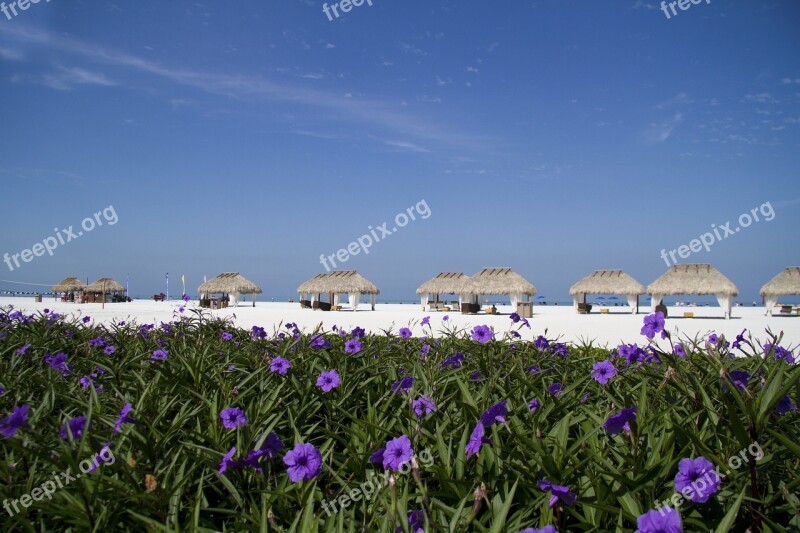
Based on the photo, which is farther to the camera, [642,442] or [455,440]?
[455,440]

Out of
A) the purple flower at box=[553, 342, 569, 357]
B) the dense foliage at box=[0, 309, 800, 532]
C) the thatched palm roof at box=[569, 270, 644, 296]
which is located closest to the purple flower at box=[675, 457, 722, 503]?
the dense foliage at box=[0, 309, 800, 532]

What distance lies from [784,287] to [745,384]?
137ft

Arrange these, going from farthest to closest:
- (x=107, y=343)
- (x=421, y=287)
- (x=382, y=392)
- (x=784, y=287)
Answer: (x=421, y=287) → (x=784, y=287) → (x=107, y=343) → (x=382, y=392)

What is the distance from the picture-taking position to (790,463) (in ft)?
6.22

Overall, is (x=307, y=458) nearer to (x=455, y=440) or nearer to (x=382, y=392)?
(x=455, y=440)

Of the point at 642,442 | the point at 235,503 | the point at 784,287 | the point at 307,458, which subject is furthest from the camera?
the point at 784,287

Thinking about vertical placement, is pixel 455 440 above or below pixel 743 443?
below

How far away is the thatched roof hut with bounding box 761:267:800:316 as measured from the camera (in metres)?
35.0

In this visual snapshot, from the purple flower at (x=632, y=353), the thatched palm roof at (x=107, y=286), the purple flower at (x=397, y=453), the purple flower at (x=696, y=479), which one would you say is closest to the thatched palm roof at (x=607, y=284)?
the purple flower at (x=632, y=353)

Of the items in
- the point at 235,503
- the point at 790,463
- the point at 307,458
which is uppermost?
the point at 307,458

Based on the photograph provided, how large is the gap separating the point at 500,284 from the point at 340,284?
12834 mm

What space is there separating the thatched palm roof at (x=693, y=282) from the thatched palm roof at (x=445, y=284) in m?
13.6

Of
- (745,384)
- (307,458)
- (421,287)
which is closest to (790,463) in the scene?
(745,384)

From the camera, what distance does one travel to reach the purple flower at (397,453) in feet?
5.03
